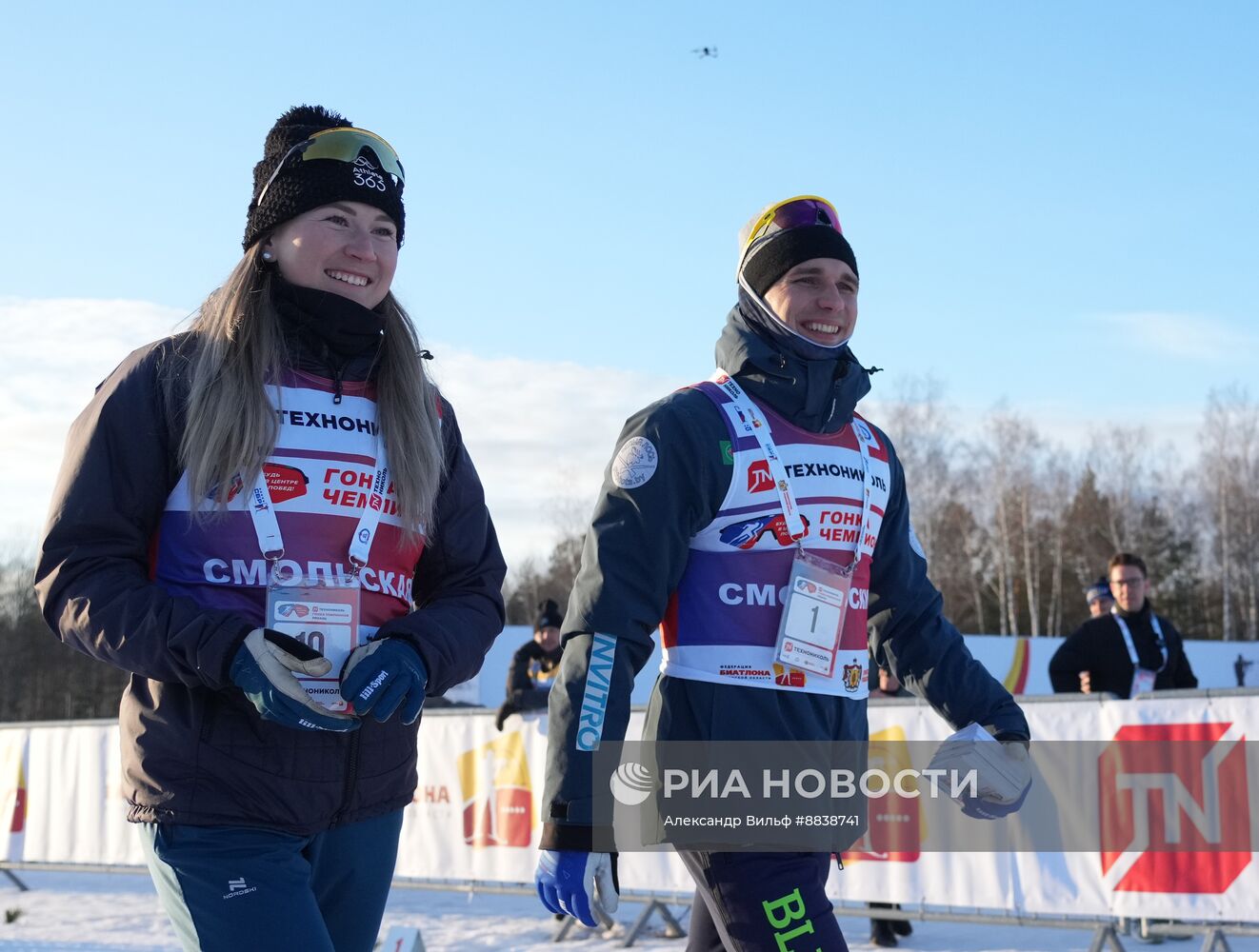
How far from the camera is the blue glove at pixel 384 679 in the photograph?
232 centimetres

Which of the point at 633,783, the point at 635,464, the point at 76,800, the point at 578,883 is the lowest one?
the point at 76,800

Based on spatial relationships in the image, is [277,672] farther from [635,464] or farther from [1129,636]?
[1129,636]

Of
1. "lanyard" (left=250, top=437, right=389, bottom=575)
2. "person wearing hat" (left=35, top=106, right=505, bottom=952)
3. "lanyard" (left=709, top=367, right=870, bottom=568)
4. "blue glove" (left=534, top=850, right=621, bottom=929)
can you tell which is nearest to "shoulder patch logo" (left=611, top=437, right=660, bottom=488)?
"lanyard" (left=709, top=367, right=870, bottom=568)

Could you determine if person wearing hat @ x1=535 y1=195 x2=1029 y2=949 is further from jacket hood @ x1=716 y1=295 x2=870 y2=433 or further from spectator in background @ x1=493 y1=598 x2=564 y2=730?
spectator in background @ x1=493 y1=598 x2=564 y2=730

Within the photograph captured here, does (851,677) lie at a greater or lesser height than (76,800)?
greater

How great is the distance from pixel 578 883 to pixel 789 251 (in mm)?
1541

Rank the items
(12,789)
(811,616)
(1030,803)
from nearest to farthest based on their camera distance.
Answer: (811,616) → (1030,803) → (12,789)

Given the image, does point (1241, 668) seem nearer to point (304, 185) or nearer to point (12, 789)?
point (12, 789)

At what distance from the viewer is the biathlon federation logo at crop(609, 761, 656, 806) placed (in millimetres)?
2939

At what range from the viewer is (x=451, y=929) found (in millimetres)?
8445

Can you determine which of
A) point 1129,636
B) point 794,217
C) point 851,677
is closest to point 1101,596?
point 1129,636

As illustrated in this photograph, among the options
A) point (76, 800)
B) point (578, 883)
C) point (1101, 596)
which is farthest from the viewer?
point (76, 800)

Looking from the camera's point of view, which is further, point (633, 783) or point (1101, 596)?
point (1101, 596)

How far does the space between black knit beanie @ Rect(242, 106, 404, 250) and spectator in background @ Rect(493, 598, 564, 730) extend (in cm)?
532
